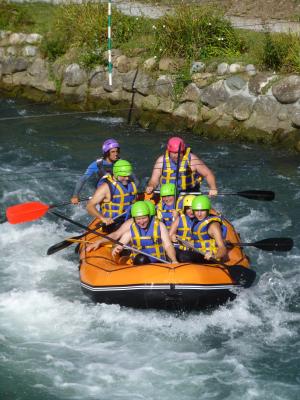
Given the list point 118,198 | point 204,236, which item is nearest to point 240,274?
point 204,236

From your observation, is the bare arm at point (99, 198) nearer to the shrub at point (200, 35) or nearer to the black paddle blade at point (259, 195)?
the black paddle blade at point (259, 195)

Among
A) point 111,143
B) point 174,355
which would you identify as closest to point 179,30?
point 111,143

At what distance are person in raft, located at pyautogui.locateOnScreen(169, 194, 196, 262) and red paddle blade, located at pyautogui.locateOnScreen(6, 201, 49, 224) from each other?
5.32 feet

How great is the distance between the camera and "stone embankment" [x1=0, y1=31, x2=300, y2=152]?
12797 mm

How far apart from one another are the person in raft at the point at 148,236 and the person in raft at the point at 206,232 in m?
0.33

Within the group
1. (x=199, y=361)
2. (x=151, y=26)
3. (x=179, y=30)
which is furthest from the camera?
(x=151, y=26)

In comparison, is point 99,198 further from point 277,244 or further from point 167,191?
point 277,244

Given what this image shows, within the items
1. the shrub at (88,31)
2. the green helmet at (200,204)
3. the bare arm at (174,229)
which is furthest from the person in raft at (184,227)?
the shrub at (88,31)

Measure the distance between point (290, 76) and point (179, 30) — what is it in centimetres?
249

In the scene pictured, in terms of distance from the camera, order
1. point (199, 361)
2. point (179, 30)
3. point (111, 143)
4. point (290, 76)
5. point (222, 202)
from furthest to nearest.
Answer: point (179, 30) < point (290, 76) < point (222, 202) < point (111, 143) < point (199, 361)

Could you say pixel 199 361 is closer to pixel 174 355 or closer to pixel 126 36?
pixel 174 355

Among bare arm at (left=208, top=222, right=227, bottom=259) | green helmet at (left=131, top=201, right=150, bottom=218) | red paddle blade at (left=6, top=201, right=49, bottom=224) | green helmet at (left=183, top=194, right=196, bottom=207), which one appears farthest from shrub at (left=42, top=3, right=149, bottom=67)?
bare arm at (left=208, top=222, right=227, bottom=259)

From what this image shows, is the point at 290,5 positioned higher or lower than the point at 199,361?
higher

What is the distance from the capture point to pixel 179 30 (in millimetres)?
14133
